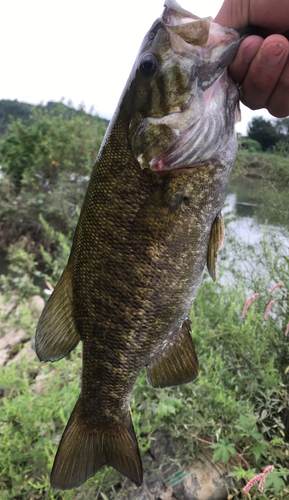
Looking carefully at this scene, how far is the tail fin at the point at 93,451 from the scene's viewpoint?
1.12 m

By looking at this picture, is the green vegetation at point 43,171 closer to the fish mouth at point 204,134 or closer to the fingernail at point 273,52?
the fish mouth at point 204,134

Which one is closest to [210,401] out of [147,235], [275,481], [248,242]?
[275,481]

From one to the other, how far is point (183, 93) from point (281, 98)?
0.41m

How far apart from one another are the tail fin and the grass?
69 cm

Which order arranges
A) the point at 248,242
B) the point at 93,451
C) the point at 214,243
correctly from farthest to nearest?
the point at 248,242, the point at 93,451, the point at 214,243

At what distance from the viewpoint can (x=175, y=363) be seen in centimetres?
119

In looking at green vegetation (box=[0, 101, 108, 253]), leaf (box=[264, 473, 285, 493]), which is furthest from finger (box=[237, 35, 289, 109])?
green vegetation (box=[0, 101, 108, 253])

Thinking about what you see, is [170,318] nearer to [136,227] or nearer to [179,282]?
[179,282]

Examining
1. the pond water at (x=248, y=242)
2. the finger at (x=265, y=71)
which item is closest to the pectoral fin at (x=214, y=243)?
the finger at (x=265, y=71)

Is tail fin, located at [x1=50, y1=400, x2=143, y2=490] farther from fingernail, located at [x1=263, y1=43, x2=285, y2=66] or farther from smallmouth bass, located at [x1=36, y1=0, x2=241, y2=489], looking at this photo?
fingernail, located at [x1=263, y1=43, x2=285, y2=66]

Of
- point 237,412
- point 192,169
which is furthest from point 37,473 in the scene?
point 192,169

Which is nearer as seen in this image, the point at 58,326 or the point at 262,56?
the point at 262,56

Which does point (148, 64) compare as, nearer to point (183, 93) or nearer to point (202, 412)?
point (183, 93)

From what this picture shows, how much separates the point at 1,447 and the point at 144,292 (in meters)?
1.44
